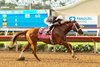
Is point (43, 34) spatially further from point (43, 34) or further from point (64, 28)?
point (64, 28)

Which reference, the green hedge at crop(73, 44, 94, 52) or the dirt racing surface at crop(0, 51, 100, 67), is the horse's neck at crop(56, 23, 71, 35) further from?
the green hedge at crop(73, 44, 94, 52)

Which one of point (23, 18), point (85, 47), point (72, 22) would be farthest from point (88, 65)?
point (23, 18)

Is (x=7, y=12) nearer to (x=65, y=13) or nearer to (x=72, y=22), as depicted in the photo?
(x=65, y=13)

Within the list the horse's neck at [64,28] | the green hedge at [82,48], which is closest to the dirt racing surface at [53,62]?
the horse's neck at [64,28]

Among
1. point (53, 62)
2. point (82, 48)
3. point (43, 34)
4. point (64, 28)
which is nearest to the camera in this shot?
point (53, 62)

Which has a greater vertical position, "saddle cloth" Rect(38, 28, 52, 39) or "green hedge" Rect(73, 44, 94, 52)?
"saddle cloth" Rect(38, 28, 52, 39)

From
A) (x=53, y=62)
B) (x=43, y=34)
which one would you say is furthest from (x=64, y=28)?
(x=53, y=62)

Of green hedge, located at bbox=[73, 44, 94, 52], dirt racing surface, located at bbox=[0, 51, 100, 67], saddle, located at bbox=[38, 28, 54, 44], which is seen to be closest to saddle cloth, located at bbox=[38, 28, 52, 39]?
saddle, located at bbox=[38, 28, 54, 44]

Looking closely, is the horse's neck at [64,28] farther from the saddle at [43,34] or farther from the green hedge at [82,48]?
the green hedge at [82,48]

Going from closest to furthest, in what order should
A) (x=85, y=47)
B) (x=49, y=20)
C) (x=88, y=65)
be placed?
(x=88, y=65), (x=49, y=20), (x=85, y=47)

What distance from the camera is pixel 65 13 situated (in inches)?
1443

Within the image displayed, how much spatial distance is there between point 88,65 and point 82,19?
2659 cm

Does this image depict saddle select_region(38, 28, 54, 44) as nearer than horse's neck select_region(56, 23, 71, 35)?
No

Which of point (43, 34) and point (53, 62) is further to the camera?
point (43, 34)
